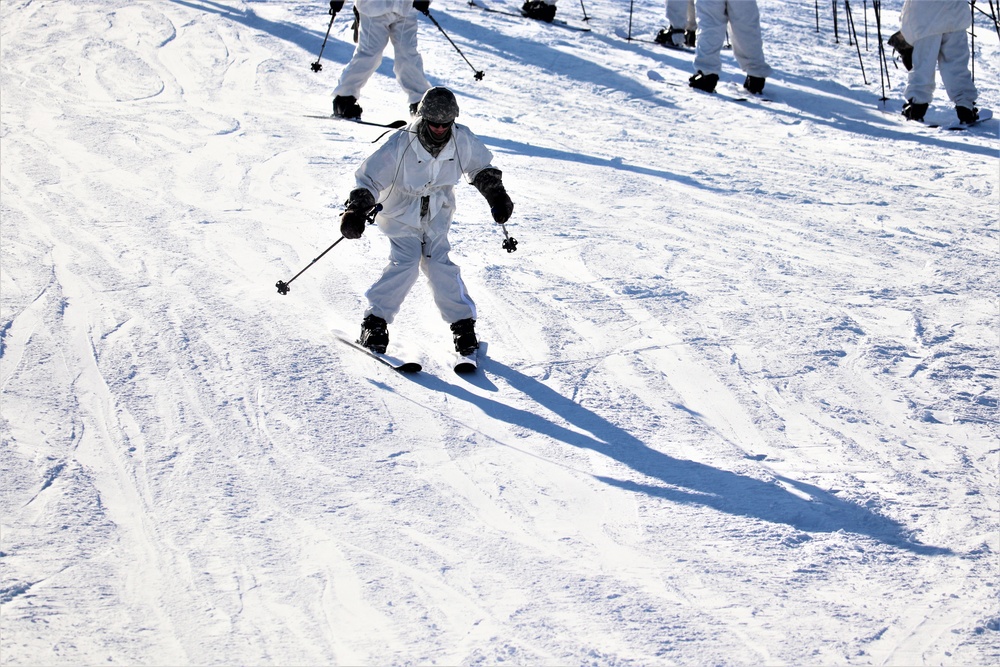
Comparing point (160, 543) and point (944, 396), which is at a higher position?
point (944, 396)

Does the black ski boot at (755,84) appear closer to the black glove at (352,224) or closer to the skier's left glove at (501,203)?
the skier's left glove at (501,203)

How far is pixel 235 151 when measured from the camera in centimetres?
822

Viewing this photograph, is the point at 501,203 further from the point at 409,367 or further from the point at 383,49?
the point at 383,49

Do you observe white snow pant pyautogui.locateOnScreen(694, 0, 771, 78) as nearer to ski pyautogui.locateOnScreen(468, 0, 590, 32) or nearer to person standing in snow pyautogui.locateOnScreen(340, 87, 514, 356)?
ski pyautogui.locateOnScreen(468, 0, 590, 32)

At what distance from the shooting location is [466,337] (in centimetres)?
514

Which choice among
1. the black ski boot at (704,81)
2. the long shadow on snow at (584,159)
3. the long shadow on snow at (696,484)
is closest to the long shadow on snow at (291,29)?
the long shadow on snow at (584,159)

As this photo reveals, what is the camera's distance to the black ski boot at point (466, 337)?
513cm

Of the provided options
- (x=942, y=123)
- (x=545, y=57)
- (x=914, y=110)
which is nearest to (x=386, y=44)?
(x=545, y=57)

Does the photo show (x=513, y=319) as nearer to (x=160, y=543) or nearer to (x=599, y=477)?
(x=599, y=477)

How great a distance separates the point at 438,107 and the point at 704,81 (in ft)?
19.1

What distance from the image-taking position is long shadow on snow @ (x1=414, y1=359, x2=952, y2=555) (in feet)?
12.4

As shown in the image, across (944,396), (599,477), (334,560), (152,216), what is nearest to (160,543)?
(334,560)

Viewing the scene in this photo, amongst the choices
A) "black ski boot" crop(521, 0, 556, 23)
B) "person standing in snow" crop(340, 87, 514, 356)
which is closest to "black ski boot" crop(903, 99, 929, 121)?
"black ski boot" crop(521, 0, 556, 23)

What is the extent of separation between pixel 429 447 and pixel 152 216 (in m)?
3.47
